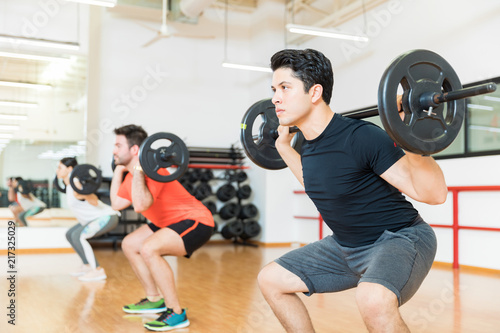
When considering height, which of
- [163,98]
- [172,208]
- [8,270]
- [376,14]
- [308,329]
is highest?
[376,14]

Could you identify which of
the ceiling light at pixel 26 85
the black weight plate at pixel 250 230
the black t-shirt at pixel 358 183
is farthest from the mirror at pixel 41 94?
the black t-shirt at pixel 358 183

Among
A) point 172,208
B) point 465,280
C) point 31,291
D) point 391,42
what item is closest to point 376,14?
point 391,42

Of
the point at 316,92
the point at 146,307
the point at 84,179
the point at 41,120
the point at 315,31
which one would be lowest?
the point at 146,307

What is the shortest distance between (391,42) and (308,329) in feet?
17.6

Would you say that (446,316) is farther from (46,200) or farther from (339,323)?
(46,200)

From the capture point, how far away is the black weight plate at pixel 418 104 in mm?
1466

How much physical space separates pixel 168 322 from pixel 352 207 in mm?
1557

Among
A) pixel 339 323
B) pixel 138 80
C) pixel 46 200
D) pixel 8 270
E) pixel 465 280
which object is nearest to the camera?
pixel 339 323

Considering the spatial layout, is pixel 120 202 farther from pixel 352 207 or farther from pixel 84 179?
pixel 352 207

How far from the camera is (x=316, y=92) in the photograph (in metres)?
1.78

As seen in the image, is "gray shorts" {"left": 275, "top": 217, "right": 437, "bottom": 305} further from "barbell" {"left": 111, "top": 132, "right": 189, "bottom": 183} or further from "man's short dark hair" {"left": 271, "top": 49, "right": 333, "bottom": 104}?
"barbell" {"left": 111, "top": 132, "right": 189, "bottom": 183}

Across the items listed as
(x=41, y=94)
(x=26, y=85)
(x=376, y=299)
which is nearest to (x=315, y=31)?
(x=41, y=94)

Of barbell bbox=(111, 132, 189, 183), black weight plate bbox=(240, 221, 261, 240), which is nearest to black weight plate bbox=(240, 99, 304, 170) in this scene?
barbell bbox=(111, 132, 189, 183)

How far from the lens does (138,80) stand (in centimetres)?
804
